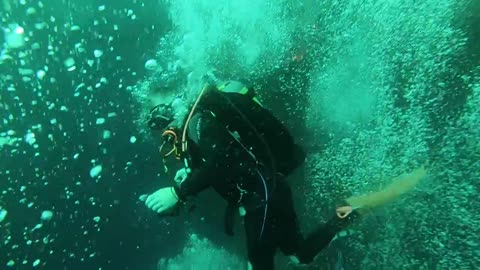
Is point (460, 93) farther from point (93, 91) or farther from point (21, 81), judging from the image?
point (21, 81)

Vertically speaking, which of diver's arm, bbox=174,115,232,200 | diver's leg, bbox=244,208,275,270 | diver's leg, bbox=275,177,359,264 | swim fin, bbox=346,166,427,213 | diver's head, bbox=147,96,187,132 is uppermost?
diver's head, bbox=147,96,187,132

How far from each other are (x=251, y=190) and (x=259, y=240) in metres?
0.46

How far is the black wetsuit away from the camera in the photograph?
8.59 ft

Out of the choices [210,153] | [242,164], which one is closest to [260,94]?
[242,164]

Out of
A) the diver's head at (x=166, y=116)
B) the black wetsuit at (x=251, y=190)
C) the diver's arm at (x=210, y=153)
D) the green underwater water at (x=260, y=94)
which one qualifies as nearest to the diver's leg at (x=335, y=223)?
the black wetsuit at (x=251, y=190)

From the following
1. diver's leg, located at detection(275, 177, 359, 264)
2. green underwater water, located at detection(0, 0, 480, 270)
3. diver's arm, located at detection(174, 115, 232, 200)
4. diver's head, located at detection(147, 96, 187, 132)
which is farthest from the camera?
green underwater water, located at detection(0, 0, 480, 270)

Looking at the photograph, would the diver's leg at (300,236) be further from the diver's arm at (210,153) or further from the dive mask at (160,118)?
Answer: the dive mask at (160,118)

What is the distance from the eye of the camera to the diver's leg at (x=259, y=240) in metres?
3.01

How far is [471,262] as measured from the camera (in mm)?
3514

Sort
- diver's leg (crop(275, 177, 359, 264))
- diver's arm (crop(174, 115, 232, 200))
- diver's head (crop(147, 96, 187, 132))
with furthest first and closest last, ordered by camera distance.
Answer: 1. diver's leg (crop(275, 177, 359, 264))
2. diver's head (crop(147, 96, 187, 132))
3. diver's arm (crop(174, 115, 232, 200))

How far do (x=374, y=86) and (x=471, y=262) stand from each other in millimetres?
1723

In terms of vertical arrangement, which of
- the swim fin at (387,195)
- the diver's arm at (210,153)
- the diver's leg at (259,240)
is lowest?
the swim fin at (387,195)

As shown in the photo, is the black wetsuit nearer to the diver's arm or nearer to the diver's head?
the diver's arm

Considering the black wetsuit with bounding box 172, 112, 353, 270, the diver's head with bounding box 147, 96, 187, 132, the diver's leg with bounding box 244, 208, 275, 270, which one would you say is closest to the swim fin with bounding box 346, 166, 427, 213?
the black wetsuit with bounding box 172, 112, 353, 270
